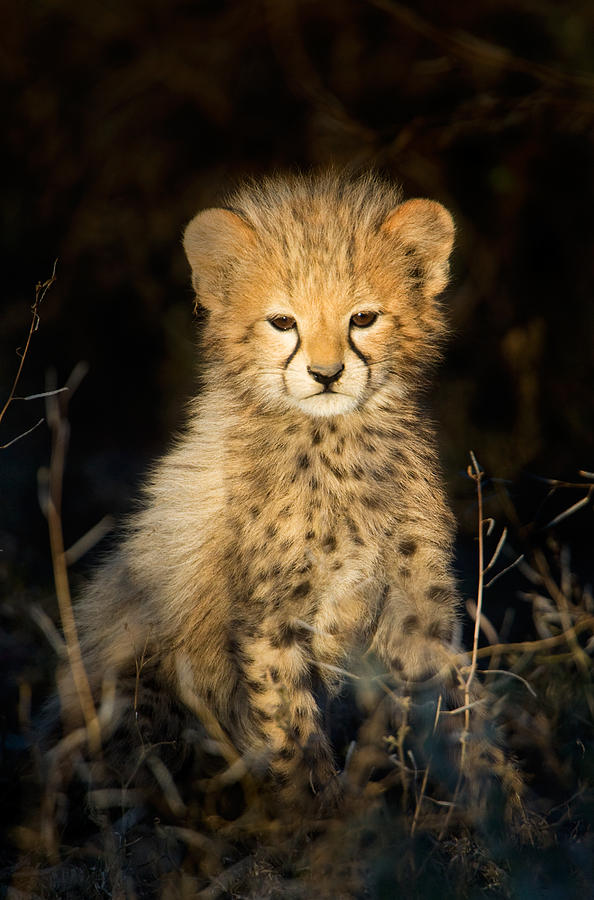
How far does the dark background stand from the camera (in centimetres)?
420

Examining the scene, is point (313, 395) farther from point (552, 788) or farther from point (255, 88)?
point (255, 88)

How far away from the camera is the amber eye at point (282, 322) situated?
7.95ft

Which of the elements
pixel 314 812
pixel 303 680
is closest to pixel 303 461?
pixel 303 680

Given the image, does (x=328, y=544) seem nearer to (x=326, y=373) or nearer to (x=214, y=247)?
(x=326, y=373)

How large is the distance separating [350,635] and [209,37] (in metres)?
2.95

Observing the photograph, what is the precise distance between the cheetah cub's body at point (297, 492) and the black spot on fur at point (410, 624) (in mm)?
11

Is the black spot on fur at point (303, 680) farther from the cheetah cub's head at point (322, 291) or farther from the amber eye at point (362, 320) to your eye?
the amber eye at point (362, 320)

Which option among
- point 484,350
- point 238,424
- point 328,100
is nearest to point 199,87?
point 328,100

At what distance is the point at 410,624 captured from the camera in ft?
8.33

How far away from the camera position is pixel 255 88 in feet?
14.8

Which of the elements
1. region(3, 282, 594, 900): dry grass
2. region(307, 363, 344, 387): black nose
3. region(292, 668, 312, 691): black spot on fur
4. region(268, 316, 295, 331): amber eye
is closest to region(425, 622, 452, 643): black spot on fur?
region(3, 282, 594, 900): dry grass

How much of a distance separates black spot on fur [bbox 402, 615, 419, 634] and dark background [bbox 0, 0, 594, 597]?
1.51 metres

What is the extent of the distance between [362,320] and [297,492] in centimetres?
44

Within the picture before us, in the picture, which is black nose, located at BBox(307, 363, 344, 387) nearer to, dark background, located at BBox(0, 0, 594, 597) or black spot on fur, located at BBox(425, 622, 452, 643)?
black spot on fur, located at BBox(425, 622, 452, 643)
